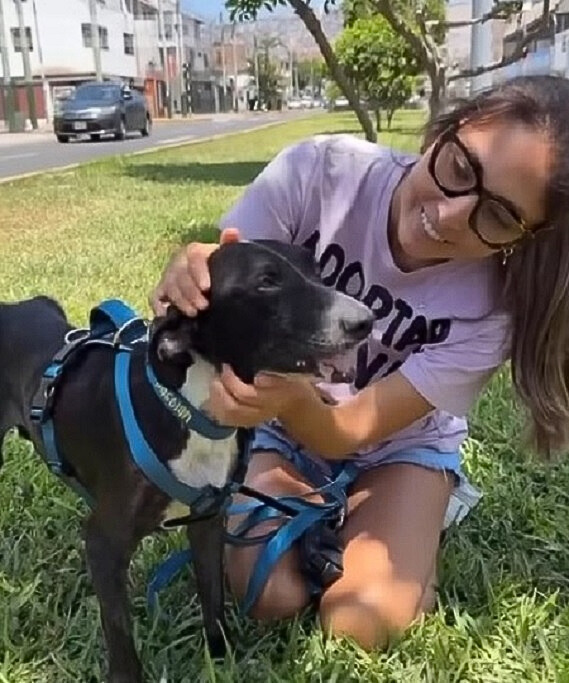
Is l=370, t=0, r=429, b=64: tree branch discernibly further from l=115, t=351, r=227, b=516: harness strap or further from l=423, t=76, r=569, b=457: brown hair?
l=115, t=351, r=227, b=516: harness strap

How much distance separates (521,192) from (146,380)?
2.85ft

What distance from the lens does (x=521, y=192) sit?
2.31m

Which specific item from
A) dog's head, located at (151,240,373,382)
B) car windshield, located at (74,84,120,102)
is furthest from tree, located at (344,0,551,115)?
car windshield, located at (74,84,120,102)

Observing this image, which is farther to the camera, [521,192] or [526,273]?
[526,273]

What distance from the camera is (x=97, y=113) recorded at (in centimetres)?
2433

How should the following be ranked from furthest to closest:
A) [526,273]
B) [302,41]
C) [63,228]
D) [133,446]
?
[302,41] → [63,228] → [526,273] → [133,446]

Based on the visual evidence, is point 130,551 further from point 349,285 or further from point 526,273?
point 526,273

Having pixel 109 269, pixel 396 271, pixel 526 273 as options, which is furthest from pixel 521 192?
pixel 109 269

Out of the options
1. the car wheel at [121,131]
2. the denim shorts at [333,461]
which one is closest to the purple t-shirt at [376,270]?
the denim shorts at [333,461]

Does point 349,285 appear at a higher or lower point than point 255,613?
higher

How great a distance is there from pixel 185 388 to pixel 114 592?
0.49 meters

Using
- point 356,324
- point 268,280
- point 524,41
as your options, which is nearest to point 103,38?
point 524,41

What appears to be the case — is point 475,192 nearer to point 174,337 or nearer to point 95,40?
point 174,337

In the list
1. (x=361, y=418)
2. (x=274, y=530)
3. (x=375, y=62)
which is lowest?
(x=375, y=62)
